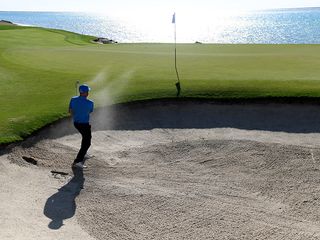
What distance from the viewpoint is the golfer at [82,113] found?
1165 centimetres

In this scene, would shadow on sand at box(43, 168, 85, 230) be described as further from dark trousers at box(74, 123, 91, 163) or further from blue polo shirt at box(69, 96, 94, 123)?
blue polo shirt at box(69, 96, 94, 123)

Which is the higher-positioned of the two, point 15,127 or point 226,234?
point 15,127

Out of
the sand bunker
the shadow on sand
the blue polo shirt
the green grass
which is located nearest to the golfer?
the blue polo shirt

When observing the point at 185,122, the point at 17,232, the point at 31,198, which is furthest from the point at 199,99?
the point at 17,232

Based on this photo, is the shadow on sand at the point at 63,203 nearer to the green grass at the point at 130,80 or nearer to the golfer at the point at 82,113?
the golfer at the point at 82,113

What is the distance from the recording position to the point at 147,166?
12211mm

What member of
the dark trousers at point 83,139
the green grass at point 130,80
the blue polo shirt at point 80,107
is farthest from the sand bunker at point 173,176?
the blue polo shirt at point 80,107

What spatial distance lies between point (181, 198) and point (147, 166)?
2.16 metres

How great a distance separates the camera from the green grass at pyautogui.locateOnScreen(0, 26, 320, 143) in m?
15.3

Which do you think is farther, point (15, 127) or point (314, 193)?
point (15, 127)

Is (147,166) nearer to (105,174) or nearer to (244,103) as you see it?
(105,174)

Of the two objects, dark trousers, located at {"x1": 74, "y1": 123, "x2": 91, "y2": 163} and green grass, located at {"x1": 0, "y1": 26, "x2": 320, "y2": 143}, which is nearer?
dark trousers, located at {"x1": 74, "y1": 123, "x2": 91, "y2": 163}

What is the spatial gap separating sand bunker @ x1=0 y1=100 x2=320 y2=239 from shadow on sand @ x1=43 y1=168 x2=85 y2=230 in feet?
0.08

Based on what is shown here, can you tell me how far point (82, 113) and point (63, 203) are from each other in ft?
9.05
